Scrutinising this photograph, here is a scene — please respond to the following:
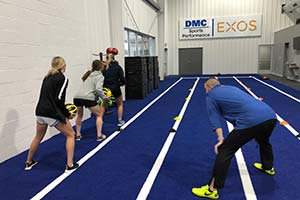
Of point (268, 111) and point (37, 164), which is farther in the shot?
point (37, 164)

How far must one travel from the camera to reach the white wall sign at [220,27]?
18297 millimetres

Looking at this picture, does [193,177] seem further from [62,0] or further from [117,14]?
[117,14]

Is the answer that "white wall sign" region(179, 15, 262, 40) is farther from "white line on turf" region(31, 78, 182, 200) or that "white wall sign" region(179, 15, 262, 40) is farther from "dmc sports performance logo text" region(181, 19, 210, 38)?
"white line on turf" region(31, 78, 182, 200)

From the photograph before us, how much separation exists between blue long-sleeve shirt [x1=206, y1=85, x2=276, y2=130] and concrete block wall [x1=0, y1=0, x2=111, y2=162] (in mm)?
3286

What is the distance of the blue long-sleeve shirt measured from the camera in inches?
107

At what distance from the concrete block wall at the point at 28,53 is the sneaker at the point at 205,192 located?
3096 mm

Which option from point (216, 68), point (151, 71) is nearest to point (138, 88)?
point (151, 71)

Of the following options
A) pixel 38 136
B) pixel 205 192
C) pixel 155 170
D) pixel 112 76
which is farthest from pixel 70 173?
pixel 112 76

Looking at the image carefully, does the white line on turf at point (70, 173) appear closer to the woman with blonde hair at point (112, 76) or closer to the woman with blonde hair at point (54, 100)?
the woman with blonde hair at point (54, 100)

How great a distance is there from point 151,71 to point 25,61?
→ 23.6ft

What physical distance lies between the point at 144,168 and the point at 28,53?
9.57 ft

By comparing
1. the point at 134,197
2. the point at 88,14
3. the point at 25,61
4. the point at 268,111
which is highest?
the point at 88,14

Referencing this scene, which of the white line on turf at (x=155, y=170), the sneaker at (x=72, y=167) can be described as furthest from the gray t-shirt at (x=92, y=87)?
the white line on turf at (x=155, y=170)

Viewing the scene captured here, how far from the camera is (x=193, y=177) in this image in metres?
3.49
